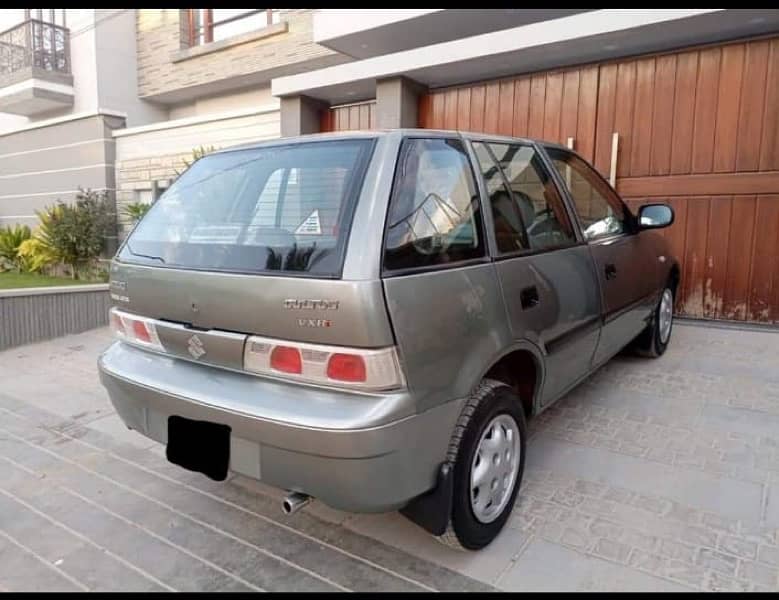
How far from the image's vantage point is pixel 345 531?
243 cm

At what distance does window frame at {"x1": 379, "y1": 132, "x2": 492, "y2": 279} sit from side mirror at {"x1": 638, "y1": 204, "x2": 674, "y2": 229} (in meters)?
2.00

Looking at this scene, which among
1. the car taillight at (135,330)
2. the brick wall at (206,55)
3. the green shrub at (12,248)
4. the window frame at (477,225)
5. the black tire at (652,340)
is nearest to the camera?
the window frame at (477,225)

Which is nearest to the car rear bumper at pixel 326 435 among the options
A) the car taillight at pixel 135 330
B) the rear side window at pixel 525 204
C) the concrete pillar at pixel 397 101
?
the car taillight at pixel 135 330

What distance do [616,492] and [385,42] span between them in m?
7.56

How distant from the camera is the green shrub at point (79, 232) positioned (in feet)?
34.7

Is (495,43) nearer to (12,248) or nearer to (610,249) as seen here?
(610,249)

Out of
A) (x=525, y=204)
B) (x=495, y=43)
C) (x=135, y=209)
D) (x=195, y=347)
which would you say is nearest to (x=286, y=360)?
(x=195, y=347)

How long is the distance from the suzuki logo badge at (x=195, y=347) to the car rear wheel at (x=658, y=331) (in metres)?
3.58

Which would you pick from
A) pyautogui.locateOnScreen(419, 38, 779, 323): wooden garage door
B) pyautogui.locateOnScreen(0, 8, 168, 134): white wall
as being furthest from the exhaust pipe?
pyautogui.locateOnScreen(0, 8, 168, 134): white wall

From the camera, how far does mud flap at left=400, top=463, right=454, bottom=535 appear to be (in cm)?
201

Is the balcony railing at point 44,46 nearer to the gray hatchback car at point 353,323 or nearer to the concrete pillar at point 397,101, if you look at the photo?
the concrete pillar at point 397,101

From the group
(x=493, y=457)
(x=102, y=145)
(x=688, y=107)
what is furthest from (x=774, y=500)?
(x=102, y=145)

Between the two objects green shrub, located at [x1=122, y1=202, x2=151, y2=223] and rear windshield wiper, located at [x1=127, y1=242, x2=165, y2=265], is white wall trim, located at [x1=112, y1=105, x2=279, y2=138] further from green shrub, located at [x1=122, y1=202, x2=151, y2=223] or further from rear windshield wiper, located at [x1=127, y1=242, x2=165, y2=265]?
rear windshield wiper, located at [x1=127, y1=242, x2=165, y2=265]

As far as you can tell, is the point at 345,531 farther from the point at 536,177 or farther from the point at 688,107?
the point at 688,107
